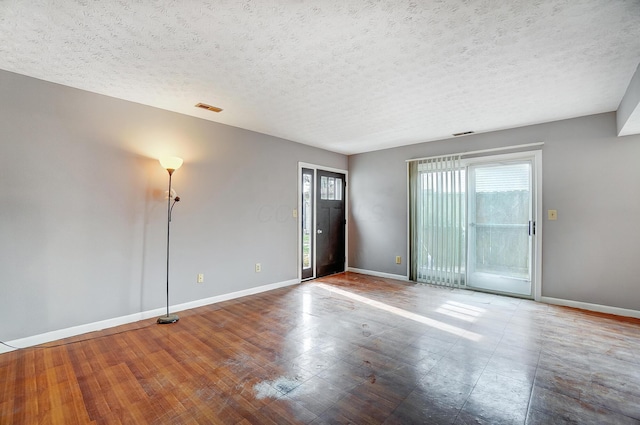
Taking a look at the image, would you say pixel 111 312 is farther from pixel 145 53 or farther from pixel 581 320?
pixel 581 320

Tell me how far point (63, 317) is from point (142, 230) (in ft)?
3.60

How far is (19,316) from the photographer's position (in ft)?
8.71

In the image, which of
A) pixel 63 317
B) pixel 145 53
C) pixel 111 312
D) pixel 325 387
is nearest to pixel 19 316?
pixel 63 317

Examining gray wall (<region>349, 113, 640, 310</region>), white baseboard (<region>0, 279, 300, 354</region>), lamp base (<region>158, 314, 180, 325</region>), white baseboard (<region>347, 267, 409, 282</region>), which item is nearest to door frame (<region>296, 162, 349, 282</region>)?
white baseboard (<region>347, 267, 409, 282</region>)

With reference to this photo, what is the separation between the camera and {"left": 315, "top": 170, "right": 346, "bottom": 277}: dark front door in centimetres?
562

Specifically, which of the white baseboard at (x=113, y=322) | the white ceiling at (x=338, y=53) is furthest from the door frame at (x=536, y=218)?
the white baseboard at (x=113, y=322)

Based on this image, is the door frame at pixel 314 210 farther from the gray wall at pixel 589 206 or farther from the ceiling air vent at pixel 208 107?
the gray wall at pixel 589 206

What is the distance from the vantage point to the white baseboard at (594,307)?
3473mm

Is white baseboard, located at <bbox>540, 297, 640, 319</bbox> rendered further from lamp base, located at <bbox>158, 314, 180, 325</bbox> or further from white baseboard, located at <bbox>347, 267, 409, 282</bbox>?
lamp base, located at <bbox>158, 314, 180, 325</bbox>

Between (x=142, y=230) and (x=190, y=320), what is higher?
(x=142, y=230)

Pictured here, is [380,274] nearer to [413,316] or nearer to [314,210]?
[314,210]

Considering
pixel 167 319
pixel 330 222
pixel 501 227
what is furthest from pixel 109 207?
pixel 501 227

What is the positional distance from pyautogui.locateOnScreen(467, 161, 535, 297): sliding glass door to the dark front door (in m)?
2.44

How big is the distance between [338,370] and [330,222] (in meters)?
3.70
